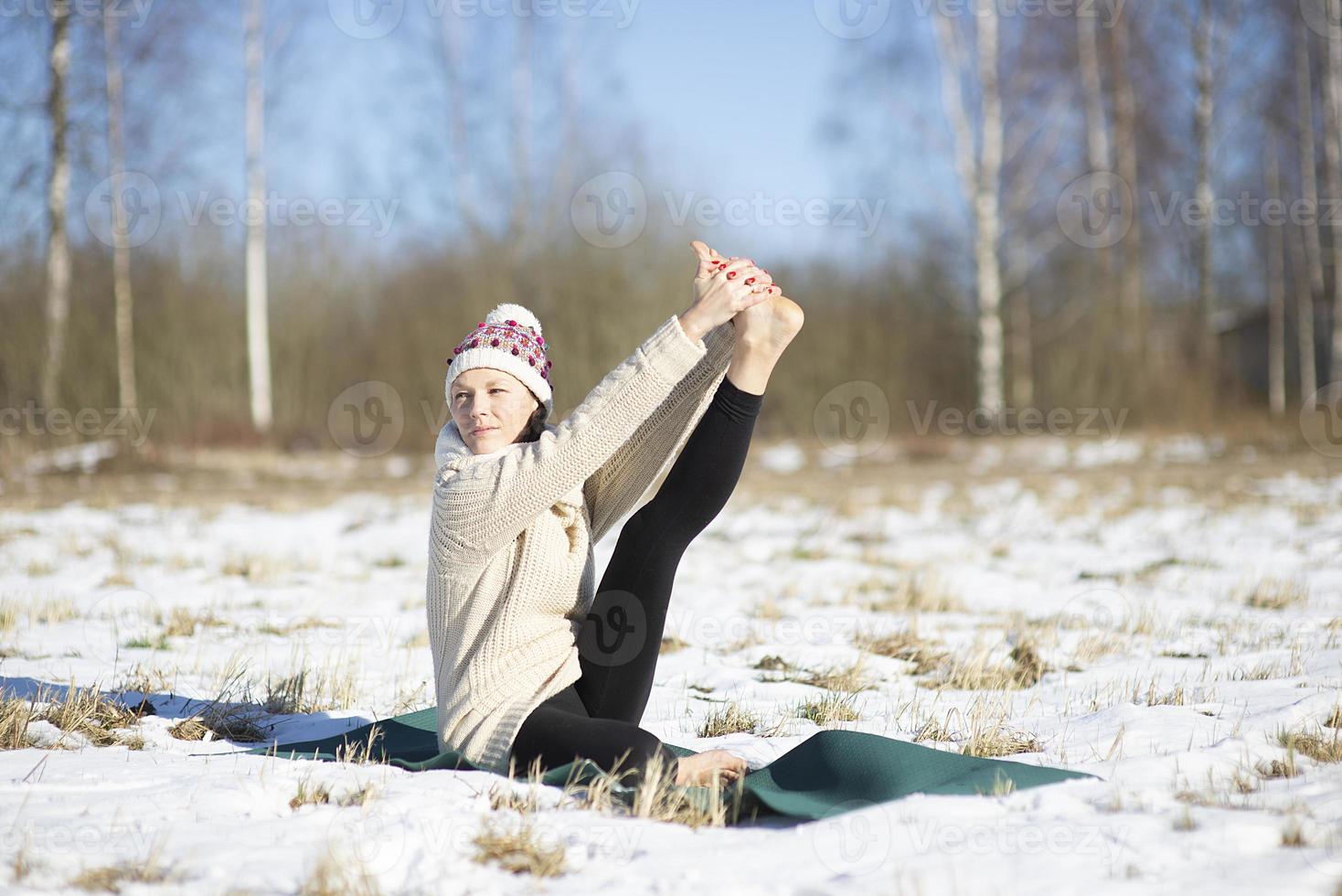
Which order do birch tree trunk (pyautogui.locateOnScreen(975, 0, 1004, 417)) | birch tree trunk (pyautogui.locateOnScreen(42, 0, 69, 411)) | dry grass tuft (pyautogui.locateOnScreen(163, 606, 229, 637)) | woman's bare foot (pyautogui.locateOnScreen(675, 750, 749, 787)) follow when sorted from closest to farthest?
woman's bare foot (pyautogui.locateOnScreen(675, 750, 749, 787)), dry grass tuft (pyautogui.locateOnScreen(163, 606, 229, 637)), birch tree trunk (pyautogui.locateOnScreen(42, 0, 69, 411)), birch tree trunk (pyautogui.locateOnScreen(975, 0, 1004, 417))

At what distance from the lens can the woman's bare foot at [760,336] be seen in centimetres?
259

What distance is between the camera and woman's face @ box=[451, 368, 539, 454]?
2783 millimetres

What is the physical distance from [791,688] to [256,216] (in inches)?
561

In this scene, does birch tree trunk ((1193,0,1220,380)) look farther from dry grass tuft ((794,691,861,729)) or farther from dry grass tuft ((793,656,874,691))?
dry grass tuft ((794,691,861,729))

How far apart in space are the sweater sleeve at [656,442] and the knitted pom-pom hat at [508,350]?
0.27 m

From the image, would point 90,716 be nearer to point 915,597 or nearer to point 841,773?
point 841,773

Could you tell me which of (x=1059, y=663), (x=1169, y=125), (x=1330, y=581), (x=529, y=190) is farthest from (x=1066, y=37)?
(x=1059, y=663)

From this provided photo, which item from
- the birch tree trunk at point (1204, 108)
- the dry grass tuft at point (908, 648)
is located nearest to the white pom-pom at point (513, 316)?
the dry grass tuft at point (908, 648)

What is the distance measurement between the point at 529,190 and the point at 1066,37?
9.49 meters

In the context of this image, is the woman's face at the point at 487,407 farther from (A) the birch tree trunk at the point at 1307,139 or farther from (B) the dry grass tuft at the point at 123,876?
(A) the birch tree trunk at the point at 1307,139

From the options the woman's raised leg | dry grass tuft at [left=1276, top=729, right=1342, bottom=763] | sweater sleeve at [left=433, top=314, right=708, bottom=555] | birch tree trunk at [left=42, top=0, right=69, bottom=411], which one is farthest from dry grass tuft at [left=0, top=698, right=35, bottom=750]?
birch tree trunk at [left=42, top=0, right=69, bottom=411]

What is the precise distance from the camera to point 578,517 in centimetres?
284

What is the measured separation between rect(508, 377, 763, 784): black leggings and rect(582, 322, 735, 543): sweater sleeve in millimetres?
56

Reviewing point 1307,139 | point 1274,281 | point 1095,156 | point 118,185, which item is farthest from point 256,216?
point 1274,281
